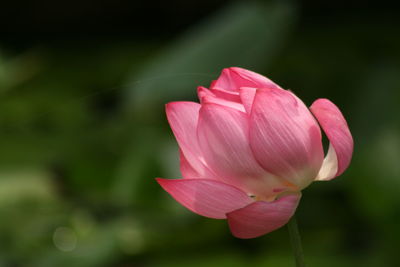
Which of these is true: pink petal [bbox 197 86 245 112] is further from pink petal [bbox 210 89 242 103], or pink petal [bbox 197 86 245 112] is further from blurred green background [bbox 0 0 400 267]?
blurred green background [bbox 0 0 400 267]

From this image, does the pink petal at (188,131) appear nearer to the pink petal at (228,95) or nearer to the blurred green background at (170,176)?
the pink petal at (228,95)

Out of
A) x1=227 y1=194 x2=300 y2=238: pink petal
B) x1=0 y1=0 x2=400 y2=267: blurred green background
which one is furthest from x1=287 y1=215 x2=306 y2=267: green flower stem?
x1=0 y1=0 x2=400 y2=267: blurred green background

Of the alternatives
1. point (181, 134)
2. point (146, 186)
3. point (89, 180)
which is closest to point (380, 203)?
point (146, 186)

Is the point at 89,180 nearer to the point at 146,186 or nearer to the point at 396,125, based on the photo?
the point at 146,186

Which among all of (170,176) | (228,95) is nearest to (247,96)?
(228,95)

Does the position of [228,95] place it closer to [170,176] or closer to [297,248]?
[297,248]

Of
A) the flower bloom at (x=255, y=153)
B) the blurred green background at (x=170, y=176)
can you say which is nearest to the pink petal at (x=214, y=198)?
the flower bloom at (x=255, y=153)
